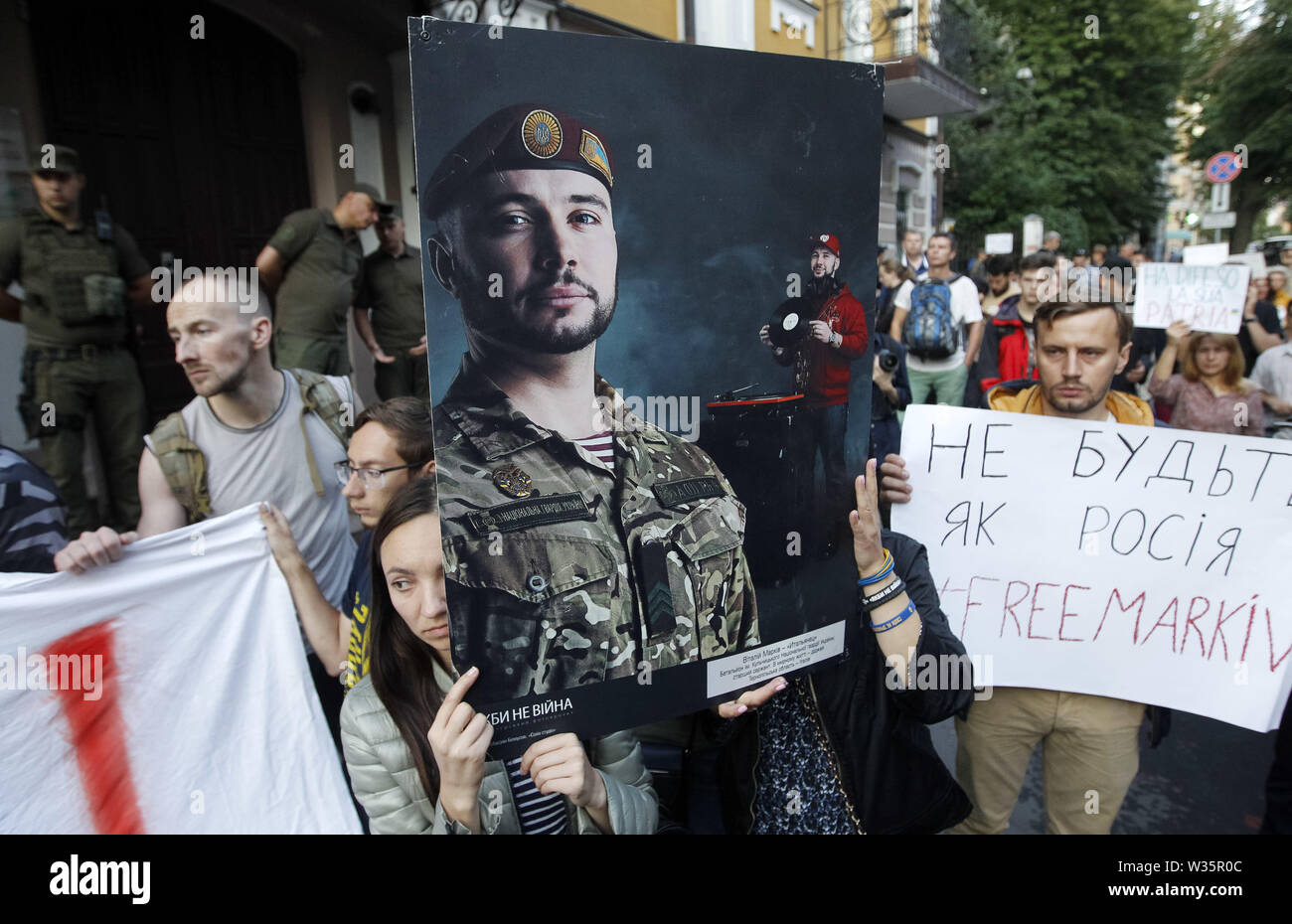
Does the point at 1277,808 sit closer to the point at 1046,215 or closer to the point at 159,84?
the point at 159,84

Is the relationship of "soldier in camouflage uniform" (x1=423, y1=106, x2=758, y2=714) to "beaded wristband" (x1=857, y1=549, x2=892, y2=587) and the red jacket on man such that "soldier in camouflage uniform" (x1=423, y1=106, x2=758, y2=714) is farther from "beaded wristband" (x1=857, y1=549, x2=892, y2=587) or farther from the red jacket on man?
"beaded wristband" (x1=857, y1=549, x2=892, y2=587)

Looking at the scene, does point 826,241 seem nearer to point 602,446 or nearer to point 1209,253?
point 602,446

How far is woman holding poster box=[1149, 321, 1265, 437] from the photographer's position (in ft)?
13.1

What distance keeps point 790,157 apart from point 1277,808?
7.75 ft

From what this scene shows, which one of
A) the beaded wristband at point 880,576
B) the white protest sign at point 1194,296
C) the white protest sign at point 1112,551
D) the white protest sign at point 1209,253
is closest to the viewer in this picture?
the beaded wristband at point 880,576

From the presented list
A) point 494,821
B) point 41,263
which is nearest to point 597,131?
point 494,821

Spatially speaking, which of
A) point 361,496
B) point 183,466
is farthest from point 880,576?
point 183,466

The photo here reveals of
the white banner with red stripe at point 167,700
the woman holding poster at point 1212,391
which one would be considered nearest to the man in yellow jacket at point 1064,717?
the white banner with red stripe at point 167,700

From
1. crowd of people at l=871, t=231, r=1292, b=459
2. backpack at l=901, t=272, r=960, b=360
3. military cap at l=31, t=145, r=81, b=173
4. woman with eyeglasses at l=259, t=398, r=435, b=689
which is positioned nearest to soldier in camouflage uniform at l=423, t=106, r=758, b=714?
woman with eyeglasses at l=259, t=398, r=435, b=689

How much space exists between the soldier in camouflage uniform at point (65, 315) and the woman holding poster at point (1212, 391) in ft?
15.9

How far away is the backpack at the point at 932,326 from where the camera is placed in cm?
614

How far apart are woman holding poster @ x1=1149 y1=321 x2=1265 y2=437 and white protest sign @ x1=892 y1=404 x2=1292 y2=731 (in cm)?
222

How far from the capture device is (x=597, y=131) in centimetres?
129

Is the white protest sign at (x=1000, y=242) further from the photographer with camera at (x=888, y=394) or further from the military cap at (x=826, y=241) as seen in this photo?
the military cap at (x=826, y=241)
